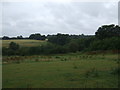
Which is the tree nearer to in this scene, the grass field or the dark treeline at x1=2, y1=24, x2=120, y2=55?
the dark treeline at x1=2, y1=24, x2=120, y2=55

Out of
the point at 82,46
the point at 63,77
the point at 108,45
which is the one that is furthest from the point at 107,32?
the point at 63,77

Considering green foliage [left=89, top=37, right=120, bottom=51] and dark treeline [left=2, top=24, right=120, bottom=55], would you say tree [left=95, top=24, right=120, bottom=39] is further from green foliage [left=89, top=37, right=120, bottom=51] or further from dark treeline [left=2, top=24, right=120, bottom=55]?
green foliage [left=89, top=37, right=120, bottom=51]

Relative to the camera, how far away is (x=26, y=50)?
158ft

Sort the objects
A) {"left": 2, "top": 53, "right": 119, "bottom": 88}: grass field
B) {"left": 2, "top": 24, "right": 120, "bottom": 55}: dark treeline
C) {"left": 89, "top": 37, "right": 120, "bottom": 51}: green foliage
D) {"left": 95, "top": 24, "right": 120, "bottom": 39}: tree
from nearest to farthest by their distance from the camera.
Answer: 1. {"left": 2, "top": 53, "right": 119, "bottom": 88}: grass field
2. {"left": 89, "top": 37, "right": 120, "bottom": 51}: green foliage
3. {"left": 2, "top": 24, "right": 120, "bottom": 55}: dark treeline
4. {"left": 95, "top": 24, "right": 120, "bottom": 39}: tree

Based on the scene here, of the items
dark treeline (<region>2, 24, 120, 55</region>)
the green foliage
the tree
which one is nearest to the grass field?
the green foliage

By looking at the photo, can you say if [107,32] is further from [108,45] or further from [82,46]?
[108,45]

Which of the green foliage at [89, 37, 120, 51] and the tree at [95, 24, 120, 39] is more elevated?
the tree at [95, 24, 120, 39]

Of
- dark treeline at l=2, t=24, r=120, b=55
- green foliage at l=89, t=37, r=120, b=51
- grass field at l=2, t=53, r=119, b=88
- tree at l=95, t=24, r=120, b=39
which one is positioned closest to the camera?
grass field at l=2, t=53, r=119, b=88

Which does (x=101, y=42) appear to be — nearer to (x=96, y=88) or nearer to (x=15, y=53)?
(x=15, y=53)

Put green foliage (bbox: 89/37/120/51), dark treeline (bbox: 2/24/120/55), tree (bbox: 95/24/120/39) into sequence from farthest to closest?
tree (bbox: 95/24/120/39) < dark treeline (bbox: 2/24/120/55) < green foliage (bbox: 89/37/120/51)

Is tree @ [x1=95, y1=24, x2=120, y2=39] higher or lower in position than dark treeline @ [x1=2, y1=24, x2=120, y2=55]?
higher

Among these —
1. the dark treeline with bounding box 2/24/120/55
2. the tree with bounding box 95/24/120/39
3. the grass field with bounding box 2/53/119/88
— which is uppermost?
the tree with bounding box 95/24/120/39

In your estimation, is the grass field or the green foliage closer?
the grass field

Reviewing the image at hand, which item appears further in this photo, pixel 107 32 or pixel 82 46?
pixel 107 32
